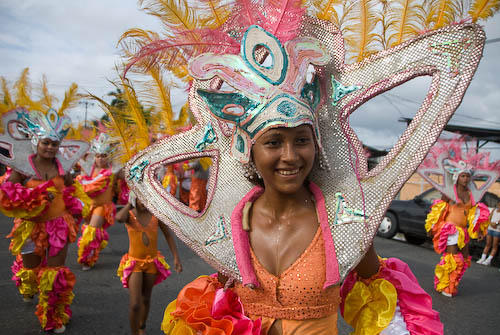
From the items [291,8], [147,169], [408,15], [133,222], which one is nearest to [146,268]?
[133,222]

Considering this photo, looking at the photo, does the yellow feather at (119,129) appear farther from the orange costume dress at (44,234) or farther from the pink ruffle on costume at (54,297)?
the pink ruffle on costume at (54,297)

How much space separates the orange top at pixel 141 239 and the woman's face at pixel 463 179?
16.3ft

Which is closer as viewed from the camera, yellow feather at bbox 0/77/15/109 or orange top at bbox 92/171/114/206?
yellow feather at bbox 0/77/15/109

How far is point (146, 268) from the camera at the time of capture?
382 cm

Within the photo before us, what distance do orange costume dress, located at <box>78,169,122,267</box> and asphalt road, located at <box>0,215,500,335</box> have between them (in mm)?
373

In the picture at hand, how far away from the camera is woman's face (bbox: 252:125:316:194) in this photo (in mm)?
1512

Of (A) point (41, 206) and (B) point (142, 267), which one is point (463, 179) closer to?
(B) point (142, 267)

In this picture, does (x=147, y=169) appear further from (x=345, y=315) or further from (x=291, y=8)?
(x=345, y=315)

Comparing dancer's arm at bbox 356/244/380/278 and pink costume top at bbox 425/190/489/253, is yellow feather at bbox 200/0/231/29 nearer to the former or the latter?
dancer's arm at bbox 356/244/380/278

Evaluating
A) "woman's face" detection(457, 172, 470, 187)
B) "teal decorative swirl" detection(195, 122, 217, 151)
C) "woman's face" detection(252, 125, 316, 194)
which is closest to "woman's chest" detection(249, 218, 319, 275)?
"woman's face" detection(252, 125, 316, 194)

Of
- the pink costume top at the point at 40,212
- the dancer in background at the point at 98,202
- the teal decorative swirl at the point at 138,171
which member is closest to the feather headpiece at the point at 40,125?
the pink costume top at the point at 40,212

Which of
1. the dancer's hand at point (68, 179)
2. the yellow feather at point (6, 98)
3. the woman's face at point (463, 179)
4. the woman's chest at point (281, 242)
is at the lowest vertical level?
the dancer's hand at point (68, 179)

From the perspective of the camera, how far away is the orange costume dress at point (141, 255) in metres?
3.80

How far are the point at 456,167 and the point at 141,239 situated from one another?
5.11 metres
